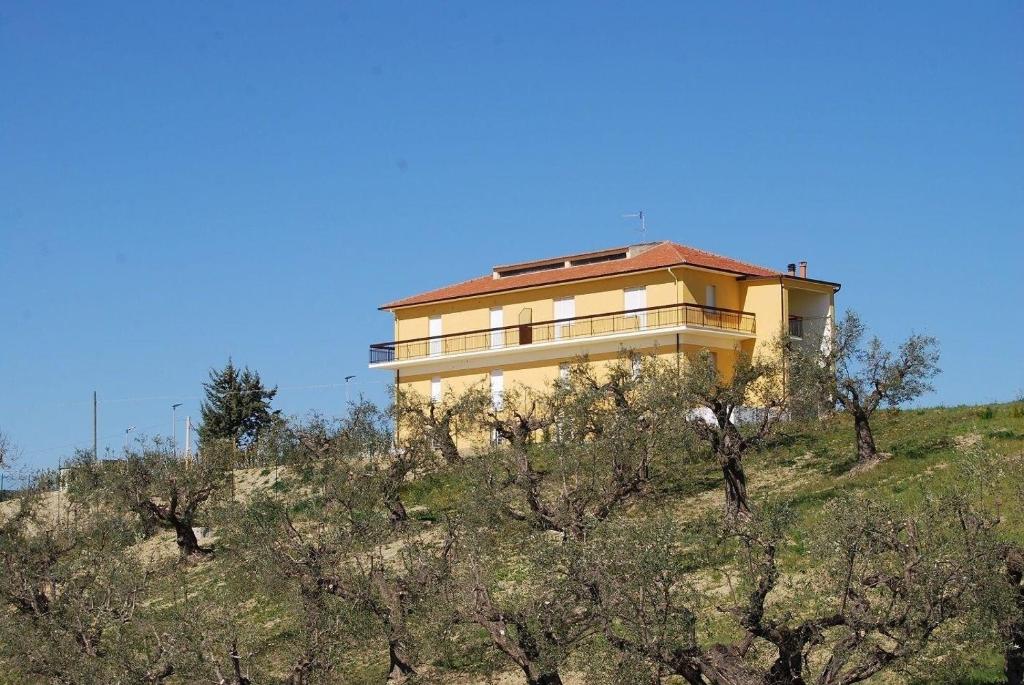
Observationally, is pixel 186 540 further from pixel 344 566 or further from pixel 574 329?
pixel 574 329

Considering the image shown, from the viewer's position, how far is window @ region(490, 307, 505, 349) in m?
73.1

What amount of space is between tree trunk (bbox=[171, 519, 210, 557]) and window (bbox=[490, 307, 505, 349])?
2209cm

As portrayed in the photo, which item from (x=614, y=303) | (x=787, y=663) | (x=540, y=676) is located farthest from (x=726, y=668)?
(x=614, y=303)

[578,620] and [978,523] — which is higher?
[978,523]

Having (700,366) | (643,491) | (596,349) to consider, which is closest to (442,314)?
(596,349)

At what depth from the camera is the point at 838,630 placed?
29.1m

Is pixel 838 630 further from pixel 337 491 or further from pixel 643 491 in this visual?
pixel 337 491

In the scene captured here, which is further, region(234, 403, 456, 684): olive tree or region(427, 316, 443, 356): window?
region(427, 316, 443, 356): window

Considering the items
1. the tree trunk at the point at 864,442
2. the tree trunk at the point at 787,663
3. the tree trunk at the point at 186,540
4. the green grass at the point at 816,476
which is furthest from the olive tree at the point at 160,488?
the tree trunk at the point at 787,663

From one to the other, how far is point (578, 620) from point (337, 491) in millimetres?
15784

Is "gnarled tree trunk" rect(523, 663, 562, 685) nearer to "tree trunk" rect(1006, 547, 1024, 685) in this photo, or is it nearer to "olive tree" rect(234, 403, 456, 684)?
"olive tree" rect(234, 403, 456, 684)

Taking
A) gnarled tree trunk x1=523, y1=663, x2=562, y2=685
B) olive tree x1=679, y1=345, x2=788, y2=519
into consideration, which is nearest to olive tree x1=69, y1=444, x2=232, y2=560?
olive tree x1=679, y1=345, x2=788, y2=519

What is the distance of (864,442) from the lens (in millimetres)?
49250

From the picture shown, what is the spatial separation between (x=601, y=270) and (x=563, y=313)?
9.59 ft
